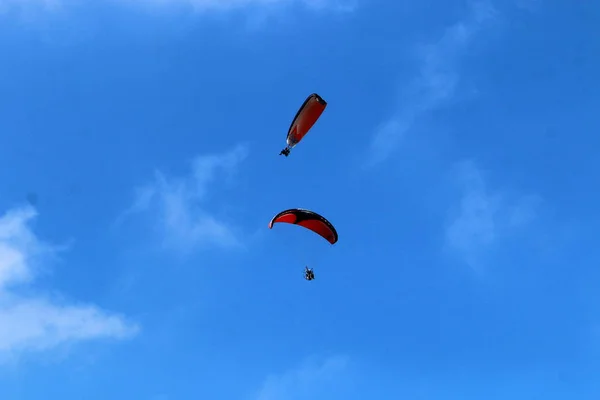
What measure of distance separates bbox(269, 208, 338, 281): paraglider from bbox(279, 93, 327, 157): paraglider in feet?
15.4

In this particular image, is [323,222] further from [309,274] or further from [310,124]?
[310,124]

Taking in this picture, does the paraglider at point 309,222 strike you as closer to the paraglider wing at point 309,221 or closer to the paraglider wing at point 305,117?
the paraglider wing at point 309,221

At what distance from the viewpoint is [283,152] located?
54469 millimetres

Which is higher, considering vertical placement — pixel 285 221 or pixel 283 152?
pixel 283 152

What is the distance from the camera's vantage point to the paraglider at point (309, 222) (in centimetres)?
5353

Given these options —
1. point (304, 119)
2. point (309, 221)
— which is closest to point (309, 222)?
point (309, 221)

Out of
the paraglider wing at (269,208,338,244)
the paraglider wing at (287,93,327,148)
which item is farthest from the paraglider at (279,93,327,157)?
the paraglider wing at (269,208,338,244)

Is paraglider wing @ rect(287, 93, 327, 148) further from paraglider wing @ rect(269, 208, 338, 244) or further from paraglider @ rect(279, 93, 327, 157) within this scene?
paraglider wing @ rect(269, 208, 338, 244)

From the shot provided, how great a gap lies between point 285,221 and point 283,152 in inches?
211

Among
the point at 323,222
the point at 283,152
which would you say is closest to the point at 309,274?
the point at 323,222

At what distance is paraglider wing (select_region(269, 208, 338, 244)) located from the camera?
53.5 metres

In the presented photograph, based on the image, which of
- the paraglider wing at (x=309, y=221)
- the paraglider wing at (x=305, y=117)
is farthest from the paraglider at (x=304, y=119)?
the paraglider wing at (x=309, y=221)

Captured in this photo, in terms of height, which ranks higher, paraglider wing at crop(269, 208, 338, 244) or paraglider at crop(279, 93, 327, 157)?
paraglider at crop(279, 93, 327, 157)

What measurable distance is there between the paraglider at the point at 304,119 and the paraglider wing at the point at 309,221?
4671 mm
